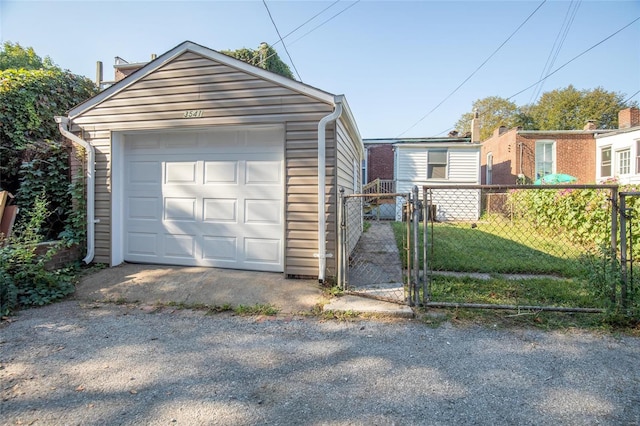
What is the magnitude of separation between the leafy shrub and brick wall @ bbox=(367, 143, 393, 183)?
15.5 metres

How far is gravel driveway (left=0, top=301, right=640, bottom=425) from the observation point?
2146 millimetres

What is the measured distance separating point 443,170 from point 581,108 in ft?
87.0

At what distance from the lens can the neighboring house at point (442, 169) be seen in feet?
→ 50.4

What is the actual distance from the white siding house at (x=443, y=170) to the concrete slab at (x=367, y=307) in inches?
465

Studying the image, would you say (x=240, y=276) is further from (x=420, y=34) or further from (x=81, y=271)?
(x=420, y=34)

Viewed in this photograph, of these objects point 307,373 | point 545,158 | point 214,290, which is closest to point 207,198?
point 214,290

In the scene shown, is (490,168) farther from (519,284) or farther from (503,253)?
(519,284)

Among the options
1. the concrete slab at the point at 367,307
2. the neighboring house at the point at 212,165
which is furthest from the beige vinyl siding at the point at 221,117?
the concrete slab at the point at 367,307

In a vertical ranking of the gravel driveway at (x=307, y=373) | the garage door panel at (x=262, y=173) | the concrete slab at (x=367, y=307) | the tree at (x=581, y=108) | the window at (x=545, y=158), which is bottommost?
the gravel driveway at (x=307, y=373)

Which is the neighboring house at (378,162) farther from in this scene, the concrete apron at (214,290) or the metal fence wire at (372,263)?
the concrete apron at (214,290)

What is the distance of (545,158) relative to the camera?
1786 cm

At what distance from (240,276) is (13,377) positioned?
8.89ft

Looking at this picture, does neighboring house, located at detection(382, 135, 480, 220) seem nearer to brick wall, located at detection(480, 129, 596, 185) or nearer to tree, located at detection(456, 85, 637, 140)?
brick wall, located at detection(480, 129, 596, 185)

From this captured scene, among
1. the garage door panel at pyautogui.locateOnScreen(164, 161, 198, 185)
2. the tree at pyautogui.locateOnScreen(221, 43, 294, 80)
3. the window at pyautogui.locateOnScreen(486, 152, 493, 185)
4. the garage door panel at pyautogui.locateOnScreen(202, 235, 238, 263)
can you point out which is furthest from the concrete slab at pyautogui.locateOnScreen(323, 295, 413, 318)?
the window at pyautogui.locateOnScreen(486, 152, 493, 185)
